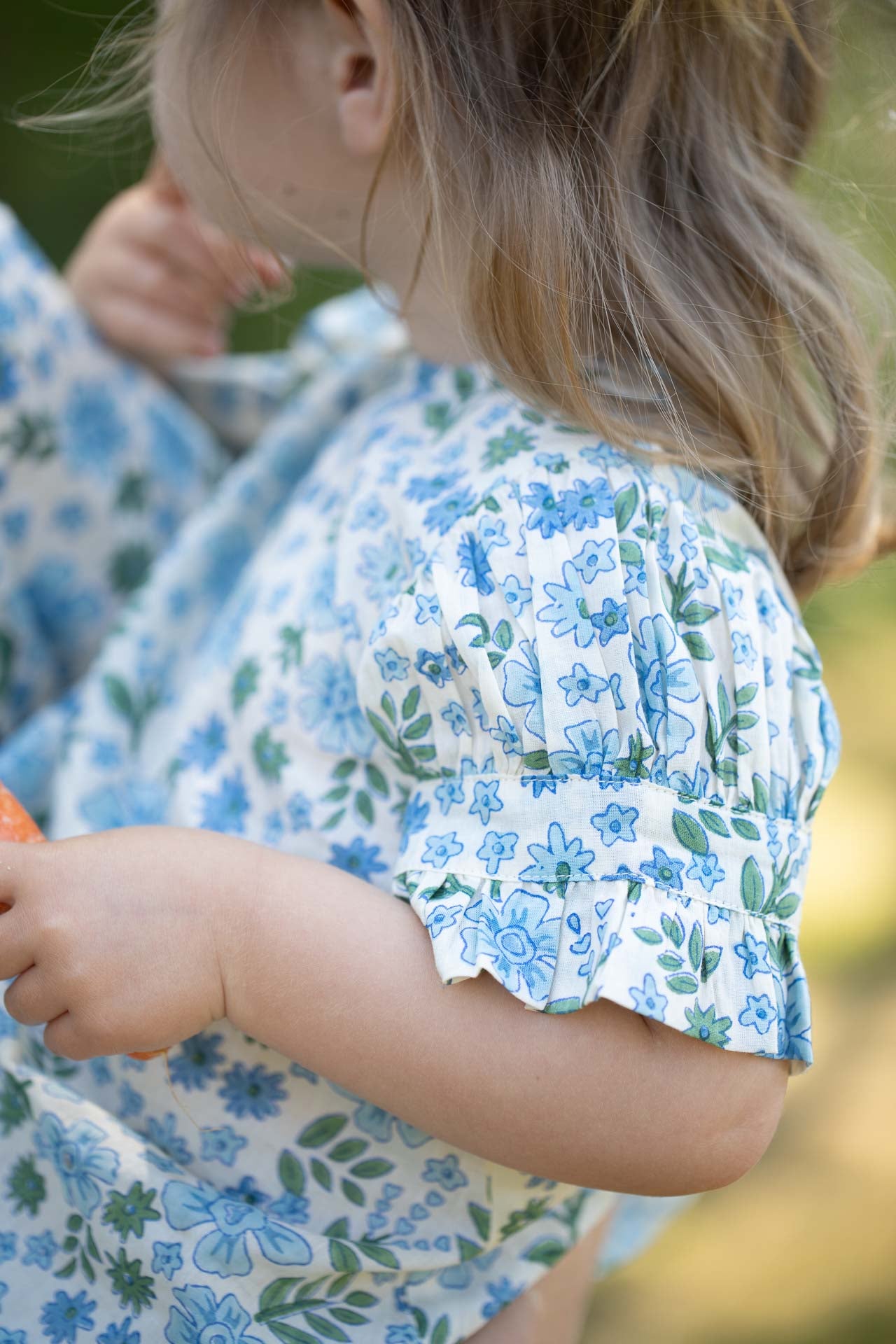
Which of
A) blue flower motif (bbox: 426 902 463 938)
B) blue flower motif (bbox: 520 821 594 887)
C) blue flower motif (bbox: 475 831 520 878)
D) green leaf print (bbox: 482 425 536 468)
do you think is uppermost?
green leaf print (bbox: 482 425 536 468)

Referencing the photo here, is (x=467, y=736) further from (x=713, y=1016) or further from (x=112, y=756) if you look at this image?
(x=112, y=756)

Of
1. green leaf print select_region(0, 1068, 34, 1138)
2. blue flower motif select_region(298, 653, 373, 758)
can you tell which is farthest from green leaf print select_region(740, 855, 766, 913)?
green leaf print select_region(0, 1068, 34, 1138)

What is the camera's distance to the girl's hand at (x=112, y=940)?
0.58m

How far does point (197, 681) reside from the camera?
0.82 m

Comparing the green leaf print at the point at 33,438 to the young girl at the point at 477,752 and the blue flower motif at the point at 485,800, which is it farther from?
the blue flower motif at the point at 485,800

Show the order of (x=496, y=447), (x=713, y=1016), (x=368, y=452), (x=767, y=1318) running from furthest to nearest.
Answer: (x=767, y=1318) < (x=368, y=452) < (x=496, y=447) < (x=713, y=1016)

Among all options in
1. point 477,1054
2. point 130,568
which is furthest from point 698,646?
point 130,568

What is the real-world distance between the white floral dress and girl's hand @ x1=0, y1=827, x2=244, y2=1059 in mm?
97

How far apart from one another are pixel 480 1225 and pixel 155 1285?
182mm

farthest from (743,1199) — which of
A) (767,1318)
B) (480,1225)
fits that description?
(480,1225)

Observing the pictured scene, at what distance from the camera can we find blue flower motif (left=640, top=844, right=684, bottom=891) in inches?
21.5

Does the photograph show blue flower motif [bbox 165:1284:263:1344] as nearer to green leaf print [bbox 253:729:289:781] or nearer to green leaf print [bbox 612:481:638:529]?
green leaf print [bbox 253:729:289:781]

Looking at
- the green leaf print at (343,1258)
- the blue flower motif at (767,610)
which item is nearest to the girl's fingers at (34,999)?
the green leaf print at (343,1258)

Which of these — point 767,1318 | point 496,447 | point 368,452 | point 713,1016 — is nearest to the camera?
point 713,1016
